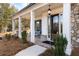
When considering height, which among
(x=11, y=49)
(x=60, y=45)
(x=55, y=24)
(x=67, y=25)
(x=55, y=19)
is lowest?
(x=11, y=49)

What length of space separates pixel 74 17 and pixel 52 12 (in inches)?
135

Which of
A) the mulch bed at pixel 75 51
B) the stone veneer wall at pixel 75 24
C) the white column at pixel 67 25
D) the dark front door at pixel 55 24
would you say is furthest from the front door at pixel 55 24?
the white column at pixel 67 25

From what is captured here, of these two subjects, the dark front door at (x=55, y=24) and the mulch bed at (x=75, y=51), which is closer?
the mulch bed at (x=75, y=51)

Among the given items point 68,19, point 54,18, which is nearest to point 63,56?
point 68,19

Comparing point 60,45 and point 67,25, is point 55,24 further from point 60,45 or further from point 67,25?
point 60,45

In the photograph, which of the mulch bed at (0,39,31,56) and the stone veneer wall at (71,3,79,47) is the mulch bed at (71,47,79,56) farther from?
the mulch bed at (0,39,31,56)

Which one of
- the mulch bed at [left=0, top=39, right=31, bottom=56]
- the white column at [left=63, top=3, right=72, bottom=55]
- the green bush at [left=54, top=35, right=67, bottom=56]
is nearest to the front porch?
the white column at [left=63, top=3, right=72, bottom=55]

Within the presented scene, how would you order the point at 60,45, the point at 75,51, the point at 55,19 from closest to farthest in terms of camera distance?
the point at 60,45 < the point at 75,51 < the point at 55,19

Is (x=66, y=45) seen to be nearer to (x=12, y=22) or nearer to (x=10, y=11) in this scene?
(x=12, y=22)

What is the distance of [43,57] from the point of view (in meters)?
7.23

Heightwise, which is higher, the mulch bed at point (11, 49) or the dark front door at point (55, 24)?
the dark front door at point (55, 24)

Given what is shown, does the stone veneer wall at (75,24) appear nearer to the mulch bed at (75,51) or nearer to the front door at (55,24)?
the mulch bed at (75,51)

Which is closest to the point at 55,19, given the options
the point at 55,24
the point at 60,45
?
the point at 55,24

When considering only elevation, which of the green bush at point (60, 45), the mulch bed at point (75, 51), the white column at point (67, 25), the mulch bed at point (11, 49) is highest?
the white column at point (67, 25)
